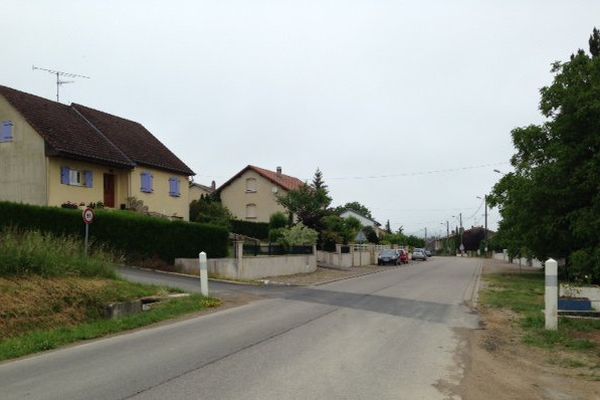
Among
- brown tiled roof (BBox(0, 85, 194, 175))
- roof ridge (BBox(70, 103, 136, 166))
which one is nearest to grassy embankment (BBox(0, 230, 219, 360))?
brown tiled roof (BBox(0, 85, 194, 175))

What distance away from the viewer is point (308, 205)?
39188mm

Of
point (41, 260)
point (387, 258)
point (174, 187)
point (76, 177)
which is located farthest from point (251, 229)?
point (41, 260)

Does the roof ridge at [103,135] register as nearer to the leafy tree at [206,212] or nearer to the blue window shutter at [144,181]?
the blue window shutter at [144,181]

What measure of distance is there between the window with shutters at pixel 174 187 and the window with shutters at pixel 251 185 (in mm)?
19030

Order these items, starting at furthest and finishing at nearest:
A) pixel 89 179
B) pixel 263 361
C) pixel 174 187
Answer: pixel 174 187
pixel 89 179
pixel 263 361

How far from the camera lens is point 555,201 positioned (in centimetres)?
2630

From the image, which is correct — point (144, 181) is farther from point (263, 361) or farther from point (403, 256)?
point (403, 256)

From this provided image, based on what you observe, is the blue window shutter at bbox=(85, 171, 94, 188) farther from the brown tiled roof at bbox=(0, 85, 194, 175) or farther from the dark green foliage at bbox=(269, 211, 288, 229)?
the dark green foliage at bbox=(269, 211, 288, 229)

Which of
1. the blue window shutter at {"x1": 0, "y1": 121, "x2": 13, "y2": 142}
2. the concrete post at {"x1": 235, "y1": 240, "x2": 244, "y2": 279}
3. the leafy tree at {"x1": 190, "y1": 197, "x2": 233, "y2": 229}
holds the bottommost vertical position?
the concrete post at {"x1": 235, "y1": 240, "x2": 244, "y2": 279}

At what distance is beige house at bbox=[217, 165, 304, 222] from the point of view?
59406mm

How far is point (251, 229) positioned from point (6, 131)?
70.2 ft

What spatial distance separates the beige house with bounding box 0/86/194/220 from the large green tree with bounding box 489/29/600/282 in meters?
22.0

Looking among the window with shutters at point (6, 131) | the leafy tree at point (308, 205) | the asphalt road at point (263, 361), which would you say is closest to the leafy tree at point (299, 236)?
the leafy tree at point (308, 205)

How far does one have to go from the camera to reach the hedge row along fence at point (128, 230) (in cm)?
2334
